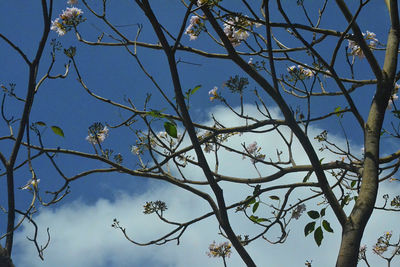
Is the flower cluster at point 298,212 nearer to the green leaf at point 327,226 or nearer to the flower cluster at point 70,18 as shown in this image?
the green leaf at point 327,226

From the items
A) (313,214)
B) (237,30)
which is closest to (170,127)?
(313,214)

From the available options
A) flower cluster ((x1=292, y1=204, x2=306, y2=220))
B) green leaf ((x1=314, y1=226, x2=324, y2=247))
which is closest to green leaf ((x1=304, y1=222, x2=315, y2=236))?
green leaf ((x1=314, y1=226, x2=324, y2=247))

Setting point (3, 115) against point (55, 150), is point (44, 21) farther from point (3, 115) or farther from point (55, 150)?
point (55, 150)

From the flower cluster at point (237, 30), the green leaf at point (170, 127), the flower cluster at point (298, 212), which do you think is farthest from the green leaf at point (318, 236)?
the flower cluster at point (237, 30)

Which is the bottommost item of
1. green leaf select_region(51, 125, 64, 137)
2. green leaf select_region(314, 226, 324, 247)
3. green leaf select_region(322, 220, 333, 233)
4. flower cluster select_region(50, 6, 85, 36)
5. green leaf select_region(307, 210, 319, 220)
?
green leaf select_region(314, 226, 324, 247)

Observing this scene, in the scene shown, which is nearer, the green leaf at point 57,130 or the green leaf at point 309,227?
the green leaf at point 57,130

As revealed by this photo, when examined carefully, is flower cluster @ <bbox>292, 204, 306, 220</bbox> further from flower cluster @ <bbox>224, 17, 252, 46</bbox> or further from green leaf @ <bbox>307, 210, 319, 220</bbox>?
flower cluster @ <bbox>224, 17, 252, 46</bbox>

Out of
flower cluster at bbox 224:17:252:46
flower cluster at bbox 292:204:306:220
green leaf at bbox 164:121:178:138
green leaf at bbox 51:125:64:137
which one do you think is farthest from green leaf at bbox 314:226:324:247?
green leaf at bbox 51:125:64:137

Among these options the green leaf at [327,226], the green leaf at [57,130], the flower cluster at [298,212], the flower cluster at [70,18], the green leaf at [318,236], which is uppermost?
the flower cluster at [70,18]

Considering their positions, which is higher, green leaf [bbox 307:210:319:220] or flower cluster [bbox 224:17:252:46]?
flower cluster [bbox 224:17:252:46]

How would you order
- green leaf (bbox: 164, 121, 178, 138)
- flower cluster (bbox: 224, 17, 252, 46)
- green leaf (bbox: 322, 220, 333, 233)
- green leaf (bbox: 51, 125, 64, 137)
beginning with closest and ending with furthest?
green leaf (bbox: 164, 121, 178, 138), green leaf (bbox: 51, 125, 64, 137), green leaf (bbox: 322, 220, 333, 233), flower cluster (bbox: 224, 17, 252, 46)

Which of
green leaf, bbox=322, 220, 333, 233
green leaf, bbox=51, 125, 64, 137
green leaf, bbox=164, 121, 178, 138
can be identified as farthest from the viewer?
green leaf, bbox=322, 220, 333, 233

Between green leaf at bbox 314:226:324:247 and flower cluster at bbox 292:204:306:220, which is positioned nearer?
green leaf at bbox 314:226:324:247

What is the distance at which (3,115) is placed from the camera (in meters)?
1.69
